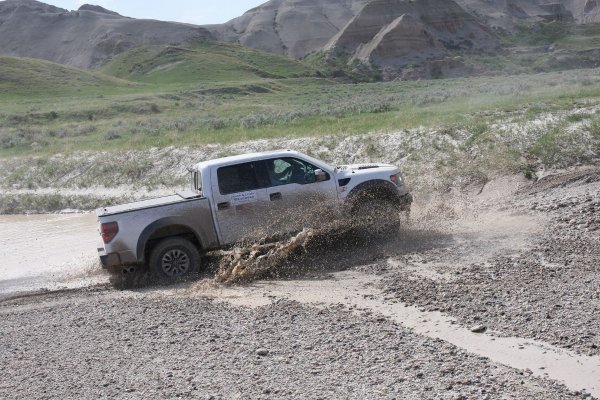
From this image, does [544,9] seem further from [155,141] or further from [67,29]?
[155,141]

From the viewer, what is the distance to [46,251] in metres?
15.2

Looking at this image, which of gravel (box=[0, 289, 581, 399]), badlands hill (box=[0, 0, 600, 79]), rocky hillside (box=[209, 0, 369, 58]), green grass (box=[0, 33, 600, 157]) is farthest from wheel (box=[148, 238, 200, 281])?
rocky hillside (box=[209, 0, 369, 58])

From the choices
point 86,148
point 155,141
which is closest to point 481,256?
point 155,141

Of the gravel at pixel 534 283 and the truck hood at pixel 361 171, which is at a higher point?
the truck hood at pixel 361 171

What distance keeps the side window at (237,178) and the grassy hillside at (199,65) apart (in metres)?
80.2

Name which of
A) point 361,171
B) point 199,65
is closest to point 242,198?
point 361,171

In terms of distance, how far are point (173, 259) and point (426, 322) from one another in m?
4.63

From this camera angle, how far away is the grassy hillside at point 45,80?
7112 cm

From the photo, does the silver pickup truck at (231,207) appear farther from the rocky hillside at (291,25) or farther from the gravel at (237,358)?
the rocky hillside at (291,25)

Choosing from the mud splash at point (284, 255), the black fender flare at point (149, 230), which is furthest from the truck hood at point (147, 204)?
the mud splash at point (284, 255)

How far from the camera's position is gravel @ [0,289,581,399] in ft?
19.5

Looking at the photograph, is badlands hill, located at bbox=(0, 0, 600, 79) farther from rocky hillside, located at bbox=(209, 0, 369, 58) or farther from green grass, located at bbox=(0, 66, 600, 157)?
green grass, located at bbox=(0, 66, 600, 157)

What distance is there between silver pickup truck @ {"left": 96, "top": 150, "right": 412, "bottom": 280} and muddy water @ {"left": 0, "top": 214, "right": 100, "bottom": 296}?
5.40 ft

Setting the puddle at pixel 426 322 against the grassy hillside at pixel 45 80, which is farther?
the grassy hillside at pixel 45 80
